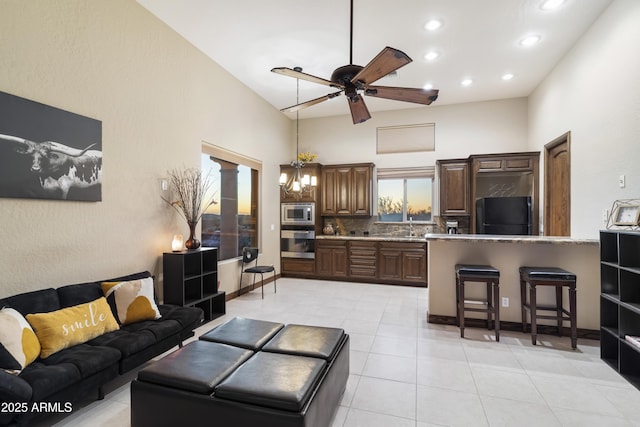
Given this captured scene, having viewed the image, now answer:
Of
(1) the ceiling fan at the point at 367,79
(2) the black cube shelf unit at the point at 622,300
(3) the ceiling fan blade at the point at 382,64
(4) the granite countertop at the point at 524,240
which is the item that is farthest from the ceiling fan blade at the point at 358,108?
(2) the black cube shelf unit at the point at 622,300

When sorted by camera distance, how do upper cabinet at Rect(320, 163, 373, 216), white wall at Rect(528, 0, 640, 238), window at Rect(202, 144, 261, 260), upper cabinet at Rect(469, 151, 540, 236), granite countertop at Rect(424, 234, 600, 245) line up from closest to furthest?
white wall at Rect(528, 0, 640, 238) < granite countertop at Rect(424, 234, 600, 245) < window at Rect(202, 144, 261, 260) < upper cabinet at Rect(469, 151, 540, 236) < upper cabinet at Rect(320, 163, 373, 216)

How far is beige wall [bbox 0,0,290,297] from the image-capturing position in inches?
94.7

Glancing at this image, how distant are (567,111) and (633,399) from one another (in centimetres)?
357

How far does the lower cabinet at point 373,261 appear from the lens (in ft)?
19.3

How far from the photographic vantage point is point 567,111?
4.24 m

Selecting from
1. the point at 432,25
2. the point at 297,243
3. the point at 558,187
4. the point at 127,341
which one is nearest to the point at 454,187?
the point at 558,187

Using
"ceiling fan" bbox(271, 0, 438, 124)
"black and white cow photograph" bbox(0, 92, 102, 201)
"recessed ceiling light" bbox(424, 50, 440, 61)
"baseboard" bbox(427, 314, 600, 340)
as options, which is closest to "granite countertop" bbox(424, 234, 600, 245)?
"baseboard" bbox(427, 314, 600, 340)

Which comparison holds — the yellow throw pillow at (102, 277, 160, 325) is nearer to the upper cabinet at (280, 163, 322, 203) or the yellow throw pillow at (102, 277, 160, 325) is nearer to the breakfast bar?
the breakfast bar

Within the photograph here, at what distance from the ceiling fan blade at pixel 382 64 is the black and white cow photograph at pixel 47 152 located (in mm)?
2498

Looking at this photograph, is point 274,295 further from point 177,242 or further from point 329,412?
point 329,412

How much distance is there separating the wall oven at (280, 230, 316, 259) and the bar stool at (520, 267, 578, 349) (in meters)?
3.94

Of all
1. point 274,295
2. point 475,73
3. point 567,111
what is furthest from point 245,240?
point 567,111

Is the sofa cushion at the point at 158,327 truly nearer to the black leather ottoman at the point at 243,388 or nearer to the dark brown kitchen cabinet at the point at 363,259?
the black leather ottoman at the point at 243,388

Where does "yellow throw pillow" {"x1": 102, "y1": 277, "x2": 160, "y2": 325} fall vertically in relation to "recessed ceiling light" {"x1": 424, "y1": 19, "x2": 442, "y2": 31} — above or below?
below
